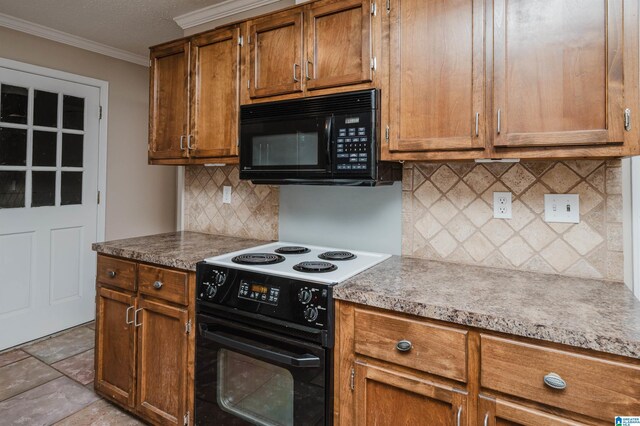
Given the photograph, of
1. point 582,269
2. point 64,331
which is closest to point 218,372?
point 582,269

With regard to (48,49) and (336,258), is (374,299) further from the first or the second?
(48,49)

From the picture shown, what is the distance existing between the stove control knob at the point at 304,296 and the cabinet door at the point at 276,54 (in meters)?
0.98

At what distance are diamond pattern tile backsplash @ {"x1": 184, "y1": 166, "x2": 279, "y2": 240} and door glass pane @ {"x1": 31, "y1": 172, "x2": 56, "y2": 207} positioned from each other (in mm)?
1236

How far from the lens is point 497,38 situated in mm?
1370

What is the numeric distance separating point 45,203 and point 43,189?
0.11 meters

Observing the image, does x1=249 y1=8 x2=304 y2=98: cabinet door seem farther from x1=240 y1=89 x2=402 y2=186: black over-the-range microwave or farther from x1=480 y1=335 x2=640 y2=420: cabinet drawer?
x1=480 y1=335 x2=640 y2=420: cabinet drawer

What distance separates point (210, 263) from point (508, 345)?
4.00 feet

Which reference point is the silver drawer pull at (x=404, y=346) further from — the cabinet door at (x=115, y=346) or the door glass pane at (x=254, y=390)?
the cabinet door at (x=115, y=346)

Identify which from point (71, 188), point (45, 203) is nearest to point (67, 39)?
point (71, 188)

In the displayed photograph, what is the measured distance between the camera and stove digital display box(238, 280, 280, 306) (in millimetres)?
1461

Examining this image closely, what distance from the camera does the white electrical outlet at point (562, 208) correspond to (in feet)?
4.98

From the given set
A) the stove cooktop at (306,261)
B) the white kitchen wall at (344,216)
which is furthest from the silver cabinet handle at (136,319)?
the white kitchen wall at (344,216)

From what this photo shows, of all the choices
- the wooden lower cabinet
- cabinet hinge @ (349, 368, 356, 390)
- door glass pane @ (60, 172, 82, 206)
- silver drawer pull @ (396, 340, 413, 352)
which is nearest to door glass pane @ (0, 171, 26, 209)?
door glass pane @ (60, 172, 82, 206)

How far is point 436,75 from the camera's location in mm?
1492
